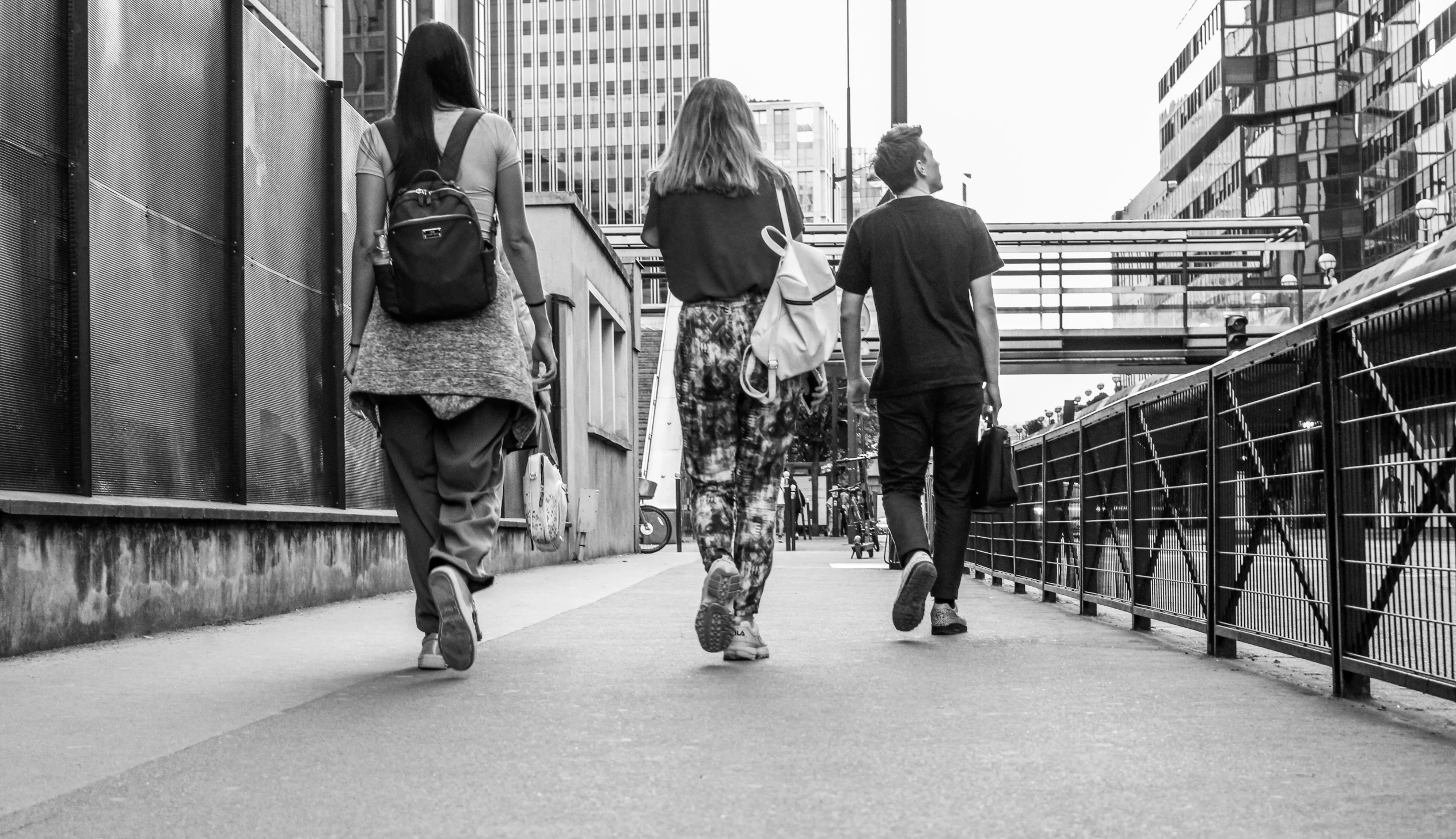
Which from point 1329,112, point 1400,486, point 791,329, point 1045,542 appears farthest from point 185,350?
point 1329,112

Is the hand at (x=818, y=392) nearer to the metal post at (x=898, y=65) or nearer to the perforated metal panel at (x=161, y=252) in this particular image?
the perforated metal panel at (x=161, y=252)

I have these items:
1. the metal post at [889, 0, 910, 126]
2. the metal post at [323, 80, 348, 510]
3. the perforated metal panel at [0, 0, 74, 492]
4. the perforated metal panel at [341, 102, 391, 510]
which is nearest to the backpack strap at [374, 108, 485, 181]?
the perforated metal panel at [0, 0, 74, 492]

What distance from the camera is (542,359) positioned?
5617 millimetres

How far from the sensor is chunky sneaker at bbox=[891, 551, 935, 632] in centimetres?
632

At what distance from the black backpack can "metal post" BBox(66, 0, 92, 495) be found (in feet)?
6.68

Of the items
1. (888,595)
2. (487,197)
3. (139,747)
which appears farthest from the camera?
(888,595)

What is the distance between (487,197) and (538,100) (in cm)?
15843

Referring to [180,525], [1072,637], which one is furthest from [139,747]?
[1072,637]

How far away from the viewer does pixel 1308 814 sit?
303 cm

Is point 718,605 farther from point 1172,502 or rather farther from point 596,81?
point 596,81

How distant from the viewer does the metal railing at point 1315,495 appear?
13.7ft

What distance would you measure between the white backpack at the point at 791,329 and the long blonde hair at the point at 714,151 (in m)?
0.23

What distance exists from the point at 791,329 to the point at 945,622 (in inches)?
72.9

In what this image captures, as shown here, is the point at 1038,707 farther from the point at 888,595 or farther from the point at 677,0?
the point at 677,0
